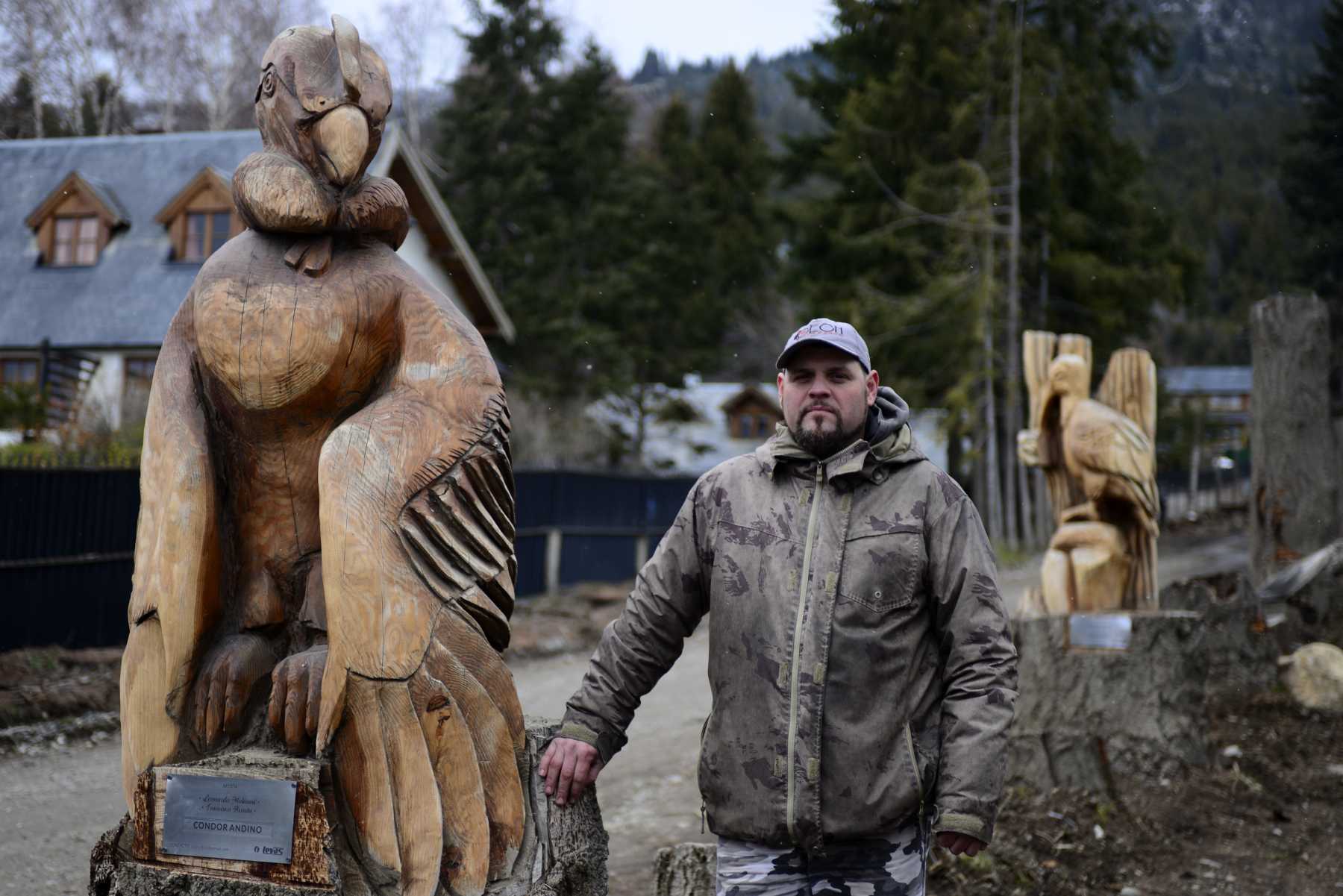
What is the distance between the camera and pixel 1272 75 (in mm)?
46750

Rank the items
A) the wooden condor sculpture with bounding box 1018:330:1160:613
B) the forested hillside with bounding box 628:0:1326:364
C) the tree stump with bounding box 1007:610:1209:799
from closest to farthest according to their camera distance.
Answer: the tree stump with bounding box 1007:610:1209:799
the wooden condor sculpture with bounding box 1018:330:1160:613
the forested hillside with bounding box 628:0:1326:364

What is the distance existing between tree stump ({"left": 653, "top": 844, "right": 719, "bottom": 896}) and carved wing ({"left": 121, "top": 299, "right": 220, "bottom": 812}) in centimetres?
186

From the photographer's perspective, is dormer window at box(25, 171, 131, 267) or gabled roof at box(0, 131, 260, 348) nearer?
gabled roof at box(0, 131, 260, 348)

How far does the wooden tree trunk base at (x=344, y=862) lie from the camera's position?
2.48 m

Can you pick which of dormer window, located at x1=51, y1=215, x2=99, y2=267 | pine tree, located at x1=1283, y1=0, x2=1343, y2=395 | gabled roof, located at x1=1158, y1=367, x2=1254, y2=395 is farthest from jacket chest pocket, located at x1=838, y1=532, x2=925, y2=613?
gabled roof, located at x1=1158, y1=367, x2=1254, y2=395

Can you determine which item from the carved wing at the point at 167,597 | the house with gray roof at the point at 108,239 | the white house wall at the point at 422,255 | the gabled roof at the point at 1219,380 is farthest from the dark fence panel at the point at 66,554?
the gabled roof at the point at 1219,380

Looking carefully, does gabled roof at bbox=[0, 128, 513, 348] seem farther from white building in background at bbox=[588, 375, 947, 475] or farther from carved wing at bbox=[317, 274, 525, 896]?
carved wing at bbox=[317, 274, 525, 896]

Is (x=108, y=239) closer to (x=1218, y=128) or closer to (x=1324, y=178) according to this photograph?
(x=1324, y=178)

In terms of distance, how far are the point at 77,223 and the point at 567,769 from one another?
14.8 meters

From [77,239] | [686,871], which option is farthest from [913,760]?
[77,239]

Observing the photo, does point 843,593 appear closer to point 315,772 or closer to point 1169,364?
point 315,772

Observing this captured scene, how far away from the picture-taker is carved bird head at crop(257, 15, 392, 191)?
108 inches

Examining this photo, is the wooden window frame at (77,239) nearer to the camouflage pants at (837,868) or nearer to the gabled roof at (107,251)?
the gabled roof at (107,251)

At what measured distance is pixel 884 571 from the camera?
2.62 m
